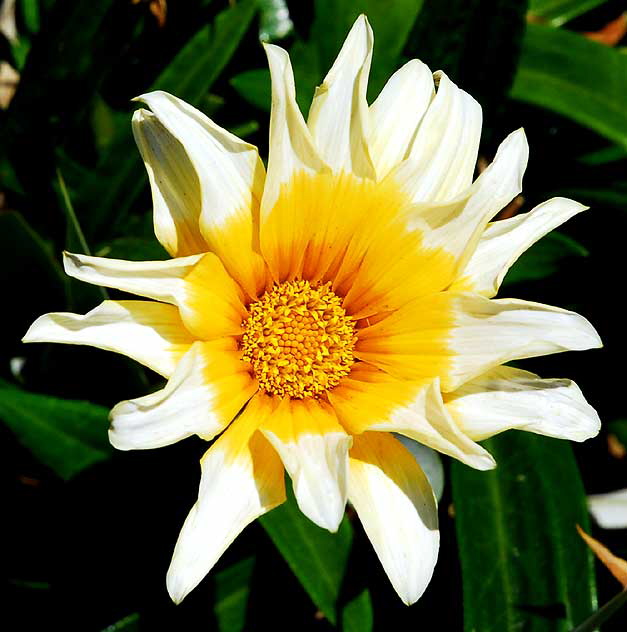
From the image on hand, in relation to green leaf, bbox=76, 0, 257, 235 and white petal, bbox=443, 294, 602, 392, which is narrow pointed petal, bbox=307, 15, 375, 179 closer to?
white petal, bbox=443, 294, 602, 392

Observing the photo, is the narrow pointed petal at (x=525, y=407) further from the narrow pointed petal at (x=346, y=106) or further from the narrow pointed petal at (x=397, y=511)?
the narrow pointed petal at (x=346, y=106)

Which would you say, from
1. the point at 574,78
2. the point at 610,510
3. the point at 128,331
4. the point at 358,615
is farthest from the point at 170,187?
the point at 610,510

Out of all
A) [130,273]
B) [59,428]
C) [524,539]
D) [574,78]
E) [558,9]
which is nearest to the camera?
[130,273]

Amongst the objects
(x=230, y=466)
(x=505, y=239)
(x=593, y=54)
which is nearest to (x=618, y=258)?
(x=593, y=54)

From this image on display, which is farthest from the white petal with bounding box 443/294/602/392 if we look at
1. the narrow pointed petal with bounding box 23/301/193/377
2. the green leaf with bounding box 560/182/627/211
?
the green leaf with bounding box 560/182/627/211

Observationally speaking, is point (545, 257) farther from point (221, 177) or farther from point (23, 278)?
point (23, 278)

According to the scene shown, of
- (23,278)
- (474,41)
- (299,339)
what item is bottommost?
(23,278)
